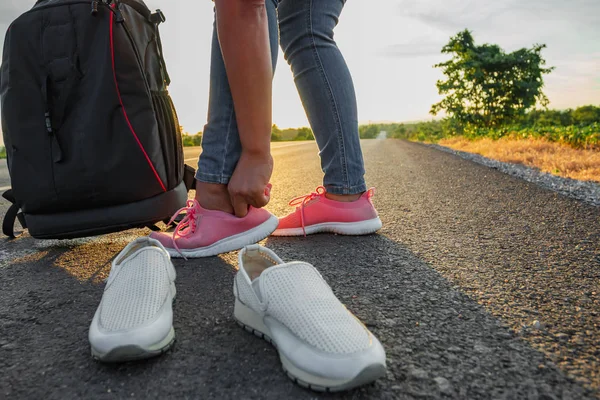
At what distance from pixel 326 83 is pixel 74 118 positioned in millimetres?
972

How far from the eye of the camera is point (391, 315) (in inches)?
42.2

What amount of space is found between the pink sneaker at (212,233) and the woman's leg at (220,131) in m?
0.11

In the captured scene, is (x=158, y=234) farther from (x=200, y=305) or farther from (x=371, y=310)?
(x=371, y=310)

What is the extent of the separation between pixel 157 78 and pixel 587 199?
2.51m

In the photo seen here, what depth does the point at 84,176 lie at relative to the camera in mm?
1530

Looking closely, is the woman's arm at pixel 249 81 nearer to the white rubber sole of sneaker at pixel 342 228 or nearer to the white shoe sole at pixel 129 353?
the white rubber sole of sneaker at pixel 342 228

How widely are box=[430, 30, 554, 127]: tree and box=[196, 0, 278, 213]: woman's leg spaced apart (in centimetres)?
2948

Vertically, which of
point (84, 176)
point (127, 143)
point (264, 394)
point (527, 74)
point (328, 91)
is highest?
point (527, 74)

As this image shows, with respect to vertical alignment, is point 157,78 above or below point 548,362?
above

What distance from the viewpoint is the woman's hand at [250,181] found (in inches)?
60.1

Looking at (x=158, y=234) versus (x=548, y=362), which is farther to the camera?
(x=158, y=234)

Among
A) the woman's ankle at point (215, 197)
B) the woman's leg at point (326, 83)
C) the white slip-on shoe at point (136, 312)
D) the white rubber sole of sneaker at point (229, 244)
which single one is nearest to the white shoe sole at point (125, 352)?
the white slip-on shoe at point (136, 312)


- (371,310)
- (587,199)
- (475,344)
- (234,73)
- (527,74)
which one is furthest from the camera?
(527,74)

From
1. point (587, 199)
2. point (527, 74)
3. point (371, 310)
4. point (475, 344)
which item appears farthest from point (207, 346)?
point (527, 74)
